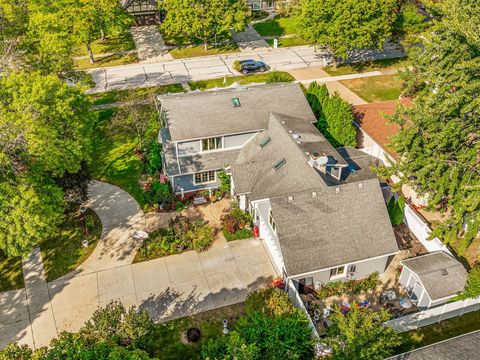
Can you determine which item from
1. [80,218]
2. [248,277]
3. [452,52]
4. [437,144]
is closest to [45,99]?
[80,218]

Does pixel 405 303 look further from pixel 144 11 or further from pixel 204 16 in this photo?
pixel 144 11

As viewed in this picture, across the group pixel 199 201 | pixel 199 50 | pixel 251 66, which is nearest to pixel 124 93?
pixel 199 50

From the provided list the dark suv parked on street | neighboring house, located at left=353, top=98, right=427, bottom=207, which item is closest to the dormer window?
neighboring house, located at left=353, top=98, right=427, bottom=207

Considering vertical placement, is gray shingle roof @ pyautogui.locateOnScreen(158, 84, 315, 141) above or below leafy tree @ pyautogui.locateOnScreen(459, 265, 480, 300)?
above

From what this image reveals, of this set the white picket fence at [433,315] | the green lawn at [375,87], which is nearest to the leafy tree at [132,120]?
the green lawn at [375,87]

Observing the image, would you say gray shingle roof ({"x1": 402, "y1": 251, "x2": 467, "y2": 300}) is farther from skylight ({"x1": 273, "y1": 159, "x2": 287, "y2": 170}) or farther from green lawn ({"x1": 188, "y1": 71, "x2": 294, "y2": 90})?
green lawn ({"x1": 188, "y1": 71, "x2": 294, "y2": 90})

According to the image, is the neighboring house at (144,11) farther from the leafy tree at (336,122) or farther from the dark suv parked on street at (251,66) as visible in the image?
the leafy tree at (336,122)
